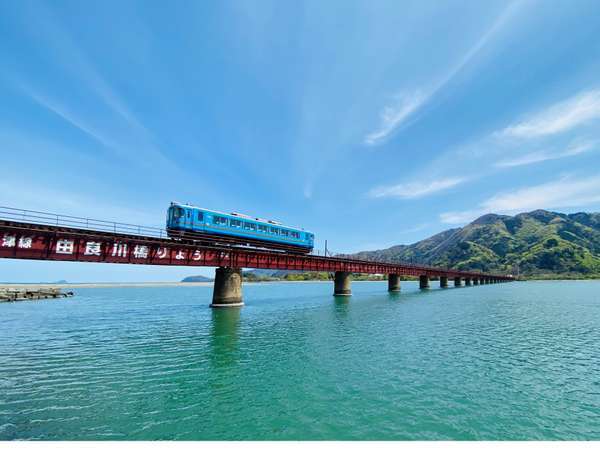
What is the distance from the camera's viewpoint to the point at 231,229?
A: 131 ft

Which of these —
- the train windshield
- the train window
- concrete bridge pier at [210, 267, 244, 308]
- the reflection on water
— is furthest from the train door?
the reflection on water

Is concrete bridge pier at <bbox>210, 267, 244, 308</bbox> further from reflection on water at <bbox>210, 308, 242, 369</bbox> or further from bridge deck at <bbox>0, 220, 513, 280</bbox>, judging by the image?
reflection on water at <bbox>210, 308, 242, 369</bbox>

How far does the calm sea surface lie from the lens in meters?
9.09

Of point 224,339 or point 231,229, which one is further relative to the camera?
point 231,229

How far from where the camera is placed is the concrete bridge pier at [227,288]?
40.4 metres

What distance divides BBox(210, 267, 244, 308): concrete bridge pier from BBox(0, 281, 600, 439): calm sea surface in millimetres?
16051

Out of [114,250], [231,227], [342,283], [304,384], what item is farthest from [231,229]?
[342,283]

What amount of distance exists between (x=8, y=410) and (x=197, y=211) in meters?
27.0

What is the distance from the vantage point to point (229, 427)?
9.12 metres

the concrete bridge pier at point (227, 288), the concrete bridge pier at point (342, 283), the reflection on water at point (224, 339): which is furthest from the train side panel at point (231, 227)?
the concrete bridge pier at point (342, 283)

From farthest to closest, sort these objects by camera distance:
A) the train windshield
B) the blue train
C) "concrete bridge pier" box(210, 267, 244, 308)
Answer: "concrete bridge pier" box(210, 267, 244, 308)
the blue train
the train windshield

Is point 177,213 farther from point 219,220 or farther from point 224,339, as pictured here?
point 224,339

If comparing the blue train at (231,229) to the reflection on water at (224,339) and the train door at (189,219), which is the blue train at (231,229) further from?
the reflection on water at (224,339)

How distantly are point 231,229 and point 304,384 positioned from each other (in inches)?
1166
